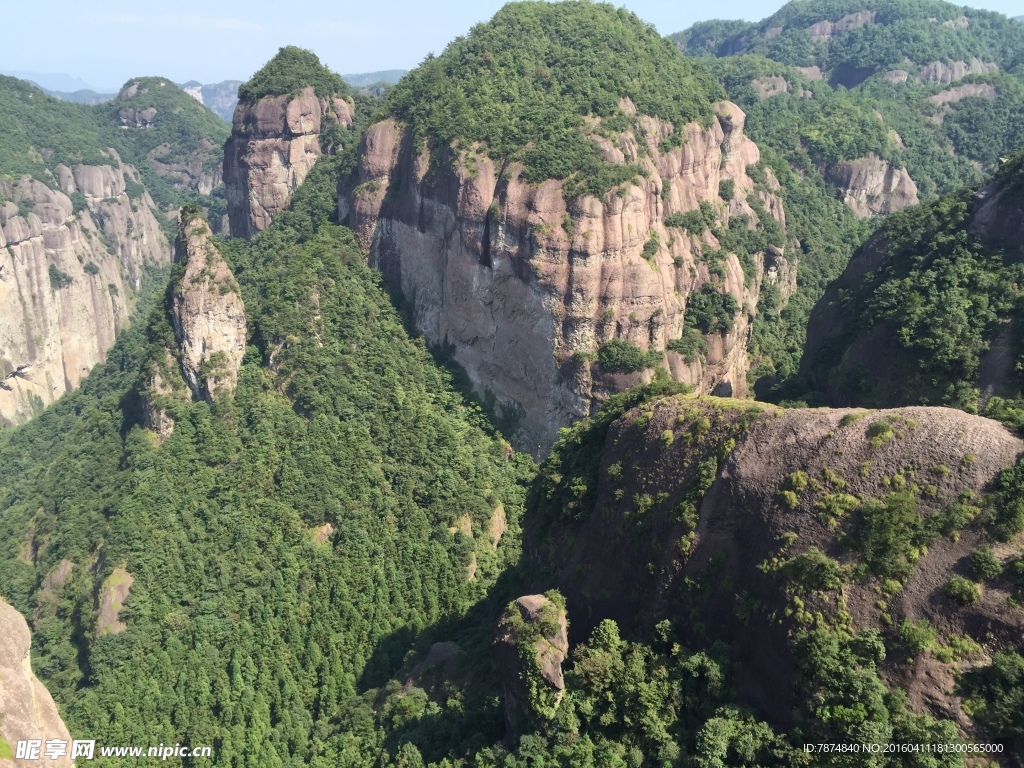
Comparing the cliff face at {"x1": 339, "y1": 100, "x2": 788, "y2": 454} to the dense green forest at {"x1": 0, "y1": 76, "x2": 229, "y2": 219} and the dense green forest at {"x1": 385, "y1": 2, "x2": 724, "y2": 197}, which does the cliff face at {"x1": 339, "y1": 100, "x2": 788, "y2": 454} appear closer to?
the dense green forest at {"x1": 385, "y1": 2, "x2": 724, "y2": 197}

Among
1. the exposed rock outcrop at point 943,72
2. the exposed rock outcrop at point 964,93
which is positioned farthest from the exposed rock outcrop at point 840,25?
the exposed rock outcrop at point 964,93

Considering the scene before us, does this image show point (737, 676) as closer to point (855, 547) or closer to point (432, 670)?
point (855, 547)

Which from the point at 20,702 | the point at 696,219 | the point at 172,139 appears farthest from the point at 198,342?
the point at 172,139

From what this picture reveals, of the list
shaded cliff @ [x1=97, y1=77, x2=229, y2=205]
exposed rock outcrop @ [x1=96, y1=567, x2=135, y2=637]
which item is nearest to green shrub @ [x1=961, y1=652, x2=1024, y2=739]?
exposed rock outcrop @ [x1=96, y1=567, x2=135, y2=637]

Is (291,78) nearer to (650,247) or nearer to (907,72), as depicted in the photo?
(650,247)

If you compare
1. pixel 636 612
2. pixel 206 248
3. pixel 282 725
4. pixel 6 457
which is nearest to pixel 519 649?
pixel 636 612
